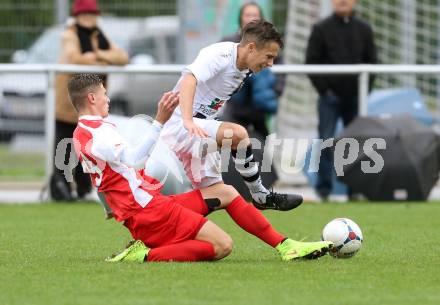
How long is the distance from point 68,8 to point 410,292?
11139mm

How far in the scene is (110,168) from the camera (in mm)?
7137

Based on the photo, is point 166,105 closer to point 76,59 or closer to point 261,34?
point 261,34

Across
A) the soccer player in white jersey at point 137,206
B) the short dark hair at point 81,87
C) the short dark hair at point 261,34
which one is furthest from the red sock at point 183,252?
the short dark hair at point 261,34

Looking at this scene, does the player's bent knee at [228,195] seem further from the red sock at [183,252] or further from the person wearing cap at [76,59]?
the person wearing cap at [76,59]

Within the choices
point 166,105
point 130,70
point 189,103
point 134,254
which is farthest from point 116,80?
point 166,105

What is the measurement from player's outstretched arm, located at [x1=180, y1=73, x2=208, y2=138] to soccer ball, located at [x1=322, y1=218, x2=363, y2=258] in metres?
1.02

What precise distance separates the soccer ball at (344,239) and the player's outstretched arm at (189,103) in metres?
1.02

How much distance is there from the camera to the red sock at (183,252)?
7.22m

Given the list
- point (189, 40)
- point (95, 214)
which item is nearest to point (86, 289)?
point (95, 214)

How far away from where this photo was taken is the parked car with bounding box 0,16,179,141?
13062 mm

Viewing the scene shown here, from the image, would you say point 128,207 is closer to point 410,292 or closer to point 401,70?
point 410,292

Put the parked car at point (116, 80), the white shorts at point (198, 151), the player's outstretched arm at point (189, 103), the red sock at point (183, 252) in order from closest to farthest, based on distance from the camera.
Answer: the player's outstretched arm at point (189, 103) < the red sock at point (183, 252) < the white shorts at point (198, 151) < the parked car at point (116, 80)

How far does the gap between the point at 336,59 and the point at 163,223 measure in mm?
6258

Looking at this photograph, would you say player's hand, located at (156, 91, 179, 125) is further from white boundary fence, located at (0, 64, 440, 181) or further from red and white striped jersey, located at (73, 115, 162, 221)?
white boundary fence, located at (0, 64, 440, 181)
